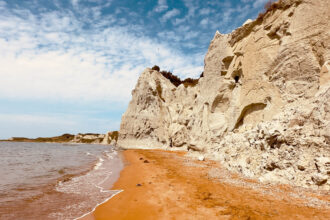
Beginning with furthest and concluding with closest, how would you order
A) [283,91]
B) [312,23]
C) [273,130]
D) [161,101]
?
[161,101] → [283,91] → [312,23] → [273,130]

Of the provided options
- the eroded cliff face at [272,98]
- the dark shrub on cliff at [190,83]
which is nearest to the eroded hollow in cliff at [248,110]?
the eroded cliff face at [272,98]

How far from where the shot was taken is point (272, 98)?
12.6 m

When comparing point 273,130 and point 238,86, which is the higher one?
point 238,86

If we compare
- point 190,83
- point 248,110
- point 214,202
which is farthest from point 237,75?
point 190,83

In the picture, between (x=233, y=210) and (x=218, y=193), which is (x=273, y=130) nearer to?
(x=218, y=193)

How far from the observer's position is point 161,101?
34594 mm

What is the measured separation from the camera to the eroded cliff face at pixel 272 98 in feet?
25.4

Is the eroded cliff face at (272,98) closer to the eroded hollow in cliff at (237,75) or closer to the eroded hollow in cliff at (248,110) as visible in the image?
the eroded hollow in cliff at (248,110)

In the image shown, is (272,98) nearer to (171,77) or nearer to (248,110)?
(248,110)

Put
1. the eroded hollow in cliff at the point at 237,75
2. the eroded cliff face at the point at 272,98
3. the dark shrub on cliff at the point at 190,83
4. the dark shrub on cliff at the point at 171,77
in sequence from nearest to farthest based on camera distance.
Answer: the eroded cliff face at the point at 272,98
the eroded hollow in cliff at the point at 237,75
the dark shrub on cliff at the point at 190,83
the dark shrub on cliff at the point at 171,77

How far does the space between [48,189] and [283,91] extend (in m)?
13.9

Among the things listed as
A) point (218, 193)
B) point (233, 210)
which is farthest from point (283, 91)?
point (233, 210)

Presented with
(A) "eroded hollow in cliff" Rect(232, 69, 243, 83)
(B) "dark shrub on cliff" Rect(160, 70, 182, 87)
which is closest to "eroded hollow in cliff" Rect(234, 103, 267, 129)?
(A) "eroded hollow in cliff" Rect(232, 69, 243, 83)

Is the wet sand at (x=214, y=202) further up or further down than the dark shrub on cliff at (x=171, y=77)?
further down
